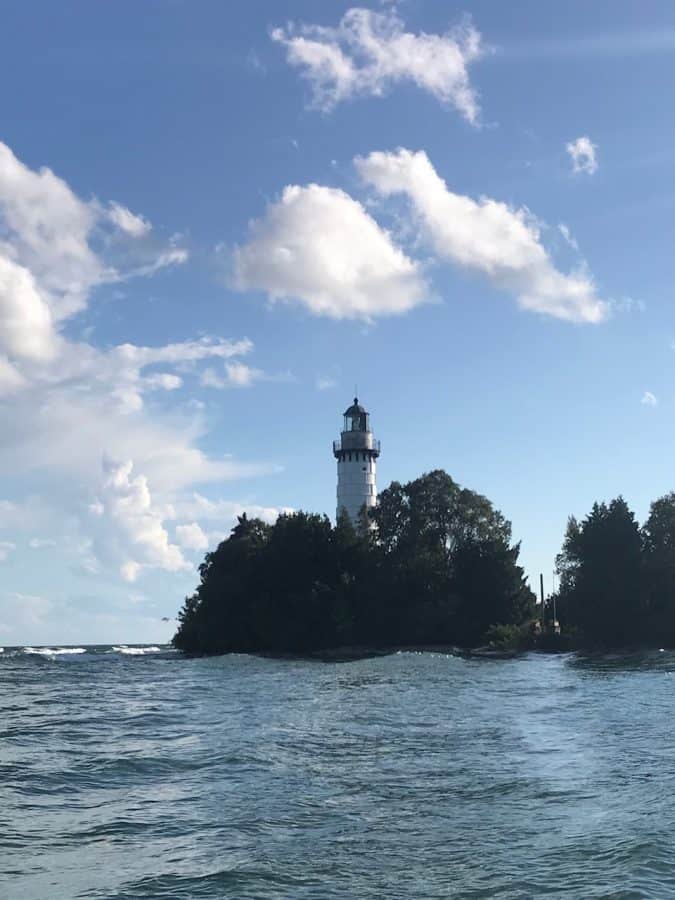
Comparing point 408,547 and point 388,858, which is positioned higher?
point 408,547

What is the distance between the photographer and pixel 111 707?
3753 cm

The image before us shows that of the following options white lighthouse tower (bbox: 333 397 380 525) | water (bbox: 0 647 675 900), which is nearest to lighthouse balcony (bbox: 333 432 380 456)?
white lighthouse tower (bbox: 333 397 380 525)

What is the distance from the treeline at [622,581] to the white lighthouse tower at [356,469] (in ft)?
110

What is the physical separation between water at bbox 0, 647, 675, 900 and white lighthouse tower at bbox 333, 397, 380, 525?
261ft

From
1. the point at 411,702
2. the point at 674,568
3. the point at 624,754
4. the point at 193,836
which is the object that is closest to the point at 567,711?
the point at 411,702

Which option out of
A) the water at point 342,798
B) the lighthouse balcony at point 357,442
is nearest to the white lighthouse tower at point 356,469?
the lighthouse balcony at point 357,442

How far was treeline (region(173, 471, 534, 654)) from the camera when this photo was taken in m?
99.4

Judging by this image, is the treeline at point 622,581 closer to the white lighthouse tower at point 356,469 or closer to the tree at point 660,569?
the tree at point 660,569

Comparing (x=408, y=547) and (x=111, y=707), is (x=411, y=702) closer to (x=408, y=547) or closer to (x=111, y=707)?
(x=111, y=707)

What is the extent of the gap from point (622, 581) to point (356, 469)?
136 ft

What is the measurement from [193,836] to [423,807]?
4.16 m

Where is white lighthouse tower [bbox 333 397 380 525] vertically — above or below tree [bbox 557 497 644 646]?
above

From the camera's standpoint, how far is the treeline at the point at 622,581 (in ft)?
274

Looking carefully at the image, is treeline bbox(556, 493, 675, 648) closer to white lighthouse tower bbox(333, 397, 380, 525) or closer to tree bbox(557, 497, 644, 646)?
tree bbox(557, 497, 644, 646)
